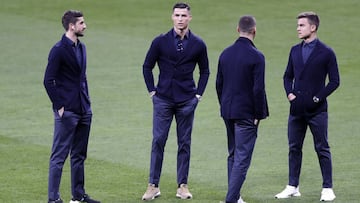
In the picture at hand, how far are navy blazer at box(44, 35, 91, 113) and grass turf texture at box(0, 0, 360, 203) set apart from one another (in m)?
1.43

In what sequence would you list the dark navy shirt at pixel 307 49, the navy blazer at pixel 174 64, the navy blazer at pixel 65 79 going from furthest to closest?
1. the navy blazer at pixel 174 64
2. the dark navy shirt at pixel 307 49
3. the navy blazer at pixel 65 79

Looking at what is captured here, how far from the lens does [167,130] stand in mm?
12039

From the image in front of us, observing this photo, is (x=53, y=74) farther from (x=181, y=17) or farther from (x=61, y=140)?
(x=181, y=17)

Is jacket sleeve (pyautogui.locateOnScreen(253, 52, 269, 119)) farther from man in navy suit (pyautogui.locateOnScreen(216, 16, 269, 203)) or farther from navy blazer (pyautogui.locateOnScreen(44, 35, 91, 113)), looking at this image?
navy blazer (pyautogui.locateOnScreen(44, 35, 91, 113))

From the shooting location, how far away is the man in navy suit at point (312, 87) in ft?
38.7

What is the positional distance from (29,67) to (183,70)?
12.1 m

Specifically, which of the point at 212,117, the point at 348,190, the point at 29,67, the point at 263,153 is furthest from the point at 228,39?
the point at 348,190

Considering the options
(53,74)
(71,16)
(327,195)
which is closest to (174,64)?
(71,16)

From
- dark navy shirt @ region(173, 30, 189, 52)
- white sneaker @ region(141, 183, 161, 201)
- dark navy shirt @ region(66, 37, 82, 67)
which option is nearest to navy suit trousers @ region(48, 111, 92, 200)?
dark navy shirt @ region(66, 37, 82, 67)

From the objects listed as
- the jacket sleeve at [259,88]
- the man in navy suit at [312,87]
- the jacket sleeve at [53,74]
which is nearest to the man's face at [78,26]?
the jacket sleeve at [53,74]

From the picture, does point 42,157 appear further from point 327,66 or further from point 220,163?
point 327,66

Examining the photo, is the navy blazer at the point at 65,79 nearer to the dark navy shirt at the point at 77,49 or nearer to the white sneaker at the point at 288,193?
the dark navy shirt at the point at 77,49

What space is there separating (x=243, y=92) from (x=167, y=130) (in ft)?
4.61

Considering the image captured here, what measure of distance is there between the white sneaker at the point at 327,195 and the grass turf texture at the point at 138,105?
0.14m
